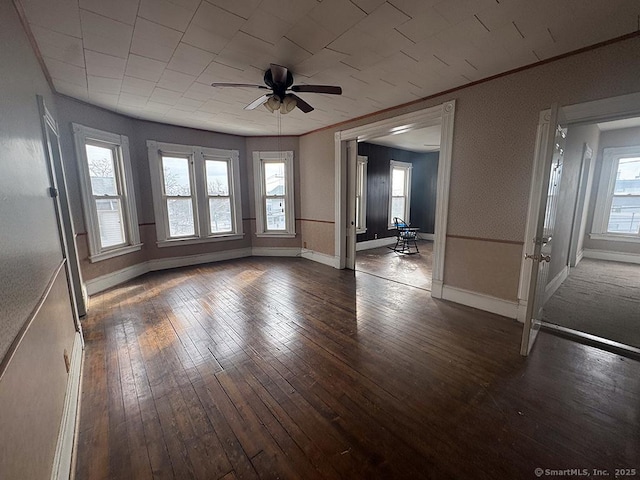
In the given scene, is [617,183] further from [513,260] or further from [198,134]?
[198,134]

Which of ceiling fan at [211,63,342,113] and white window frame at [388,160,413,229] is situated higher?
A: ceiling fan at [211,63,342,113]

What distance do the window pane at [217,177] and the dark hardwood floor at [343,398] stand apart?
2852 mm

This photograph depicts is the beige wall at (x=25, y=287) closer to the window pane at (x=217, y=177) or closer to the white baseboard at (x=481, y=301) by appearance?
the window pane at (x=217, y=177)

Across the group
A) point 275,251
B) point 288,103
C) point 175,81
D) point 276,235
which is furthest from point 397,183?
point 175,81

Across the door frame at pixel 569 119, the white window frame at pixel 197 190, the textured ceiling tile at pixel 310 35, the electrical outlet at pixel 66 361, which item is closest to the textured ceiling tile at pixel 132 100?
the white window frame at pixel 197 190

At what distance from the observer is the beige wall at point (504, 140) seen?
2131 mm

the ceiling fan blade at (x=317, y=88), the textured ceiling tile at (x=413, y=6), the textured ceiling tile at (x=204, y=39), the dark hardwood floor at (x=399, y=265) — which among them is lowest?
the dark hardwood floor at (x=399, y=265)

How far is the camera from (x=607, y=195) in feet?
17.5

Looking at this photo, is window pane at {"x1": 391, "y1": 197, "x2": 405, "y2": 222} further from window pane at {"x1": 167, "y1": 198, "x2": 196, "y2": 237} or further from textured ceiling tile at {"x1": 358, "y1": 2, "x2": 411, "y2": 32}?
textured ceiling tile at {"x1": 358, "y1": 2, "x2": 411, "y2": 32}

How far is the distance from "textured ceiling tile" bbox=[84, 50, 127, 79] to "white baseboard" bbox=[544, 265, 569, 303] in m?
5.11

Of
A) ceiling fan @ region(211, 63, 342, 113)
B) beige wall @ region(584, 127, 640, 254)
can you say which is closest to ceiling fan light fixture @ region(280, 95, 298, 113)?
ceiling fan @ region(211, 63, 342, 113)

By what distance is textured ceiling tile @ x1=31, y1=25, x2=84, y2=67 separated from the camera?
1967 millimetres

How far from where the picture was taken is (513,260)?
2.74 meters

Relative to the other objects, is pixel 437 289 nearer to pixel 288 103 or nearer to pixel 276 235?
pixel 288 103
